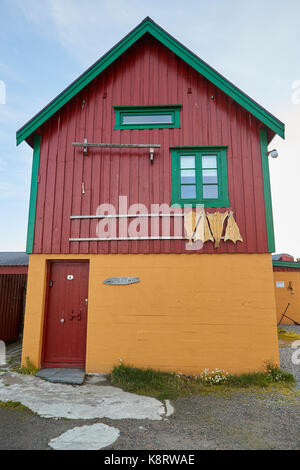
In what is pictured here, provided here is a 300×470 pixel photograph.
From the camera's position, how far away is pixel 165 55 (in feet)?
28.5

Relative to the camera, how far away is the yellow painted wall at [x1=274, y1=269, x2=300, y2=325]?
56.5 ft

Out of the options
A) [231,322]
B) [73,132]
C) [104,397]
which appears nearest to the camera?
[104,397]

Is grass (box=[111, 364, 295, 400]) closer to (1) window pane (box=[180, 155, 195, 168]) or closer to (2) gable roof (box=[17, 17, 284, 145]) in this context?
(1) window pane (box=[180, 155, 195, 168])

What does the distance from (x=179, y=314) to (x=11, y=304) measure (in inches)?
314

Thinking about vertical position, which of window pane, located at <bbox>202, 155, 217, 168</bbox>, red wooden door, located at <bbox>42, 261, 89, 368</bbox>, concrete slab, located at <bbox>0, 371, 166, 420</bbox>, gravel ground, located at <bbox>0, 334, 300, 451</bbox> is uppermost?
window pane, located at <bbox>202, 155, 217, 168</bbox>

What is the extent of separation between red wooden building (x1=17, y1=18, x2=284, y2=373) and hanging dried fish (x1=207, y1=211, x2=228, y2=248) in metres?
0.03

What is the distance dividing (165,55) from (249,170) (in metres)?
4.17

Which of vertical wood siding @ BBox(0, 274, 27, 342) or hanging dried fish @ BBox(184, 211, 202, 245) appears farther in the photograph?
vertical wood siding @ BBox(0, 274, 27, 342)

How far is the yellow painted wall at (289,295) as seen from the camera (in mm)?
17219

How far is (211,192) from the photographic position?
799cm

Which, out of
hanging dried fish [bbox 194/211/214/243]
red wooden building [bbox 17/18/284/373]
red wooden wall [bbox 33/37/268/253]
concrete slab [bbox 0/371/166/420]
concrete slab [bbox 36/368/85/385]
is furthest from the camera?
red wooden wall [bbox 33/37/268/253]

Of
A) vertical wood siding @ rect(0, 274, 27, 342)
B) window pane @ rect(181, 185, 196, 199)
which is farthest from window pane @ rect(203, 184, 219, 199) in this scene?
vertical wood siding @ rect(0, 274, 27, 342)
